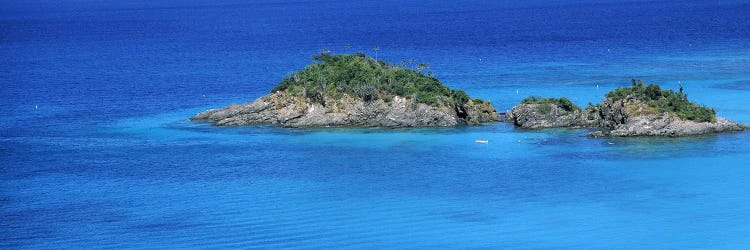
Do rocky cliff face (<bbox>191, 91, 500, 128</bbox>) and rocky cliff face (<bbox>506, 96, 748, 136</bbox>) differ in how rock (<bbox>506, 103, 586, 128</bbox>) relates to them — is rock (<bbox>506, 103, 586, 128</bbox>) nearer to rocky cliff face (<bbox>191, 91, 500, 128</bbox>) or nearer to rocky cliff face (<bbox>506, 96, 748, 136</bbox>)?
rocky cliff face (<bbox>506, 96, 748, 136</bbox>)

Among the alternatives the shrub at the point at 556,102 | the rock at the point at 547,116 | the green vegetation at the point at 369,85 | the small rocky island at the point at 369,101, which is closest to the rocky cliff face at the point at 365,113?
the small rocky island at the point at 369,101

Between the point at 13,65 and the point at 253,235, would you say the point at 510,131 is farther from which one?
the point at 13,65

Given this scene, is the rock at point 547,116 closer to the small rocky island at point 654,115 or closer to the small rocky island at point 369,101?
the small rocky island at point 654,115

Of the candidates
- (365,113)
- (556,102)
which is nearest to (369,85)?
(365,113)

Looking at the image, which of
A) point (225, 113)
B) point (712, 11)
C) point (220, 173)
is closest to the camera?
point (220, 173)

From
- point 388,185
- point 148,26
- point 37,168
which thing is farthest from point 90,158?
point 148,26

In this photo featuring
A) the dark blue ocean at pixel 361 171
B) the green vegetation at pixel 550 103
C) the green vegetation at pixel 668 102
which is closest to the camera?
the dark blue ocean at pixel 361 171
